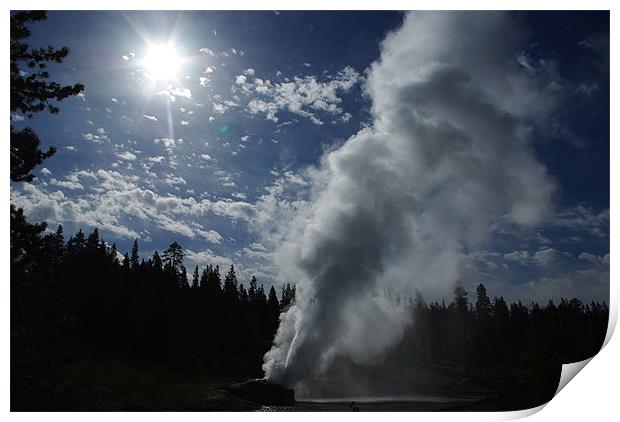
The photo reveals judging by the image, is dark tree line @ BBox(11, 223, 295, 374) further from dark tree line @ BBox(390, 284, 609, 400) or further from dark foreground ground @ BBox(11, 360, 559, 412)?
dark tree line @ BBox(390, 284, 609, 400)

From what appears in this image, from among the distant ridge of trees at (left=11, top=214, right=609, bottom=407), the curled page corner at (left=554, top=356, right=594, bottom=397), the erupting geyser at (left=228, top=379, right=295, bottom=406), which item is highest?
the distant ridge of trees at (left=11, top=214, right=609, bottom=407)

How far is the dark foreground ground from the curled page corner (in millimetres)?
1163

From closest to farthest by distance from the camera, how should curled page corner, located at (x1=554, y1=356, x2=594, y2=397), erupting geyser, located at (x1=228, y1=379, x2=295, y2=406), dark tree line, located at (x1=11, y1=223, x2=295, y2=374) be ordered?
curled page corner, located at (x1=554, y1=356, x2=594, y2=397) → erupting geyser, located at (x1=228, y1=379, x2=295, y2=406) → dark tree line, located at (x1=11, y1=223, x2=295, y2=374)

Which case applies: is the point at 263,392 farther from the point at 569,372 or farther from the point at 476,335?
the point at 476,335

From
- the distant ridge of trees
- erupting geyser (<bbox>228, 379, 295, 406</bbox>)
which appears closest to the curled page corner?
the distant ridge of trees

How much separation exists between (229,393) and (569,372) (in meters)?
15.4

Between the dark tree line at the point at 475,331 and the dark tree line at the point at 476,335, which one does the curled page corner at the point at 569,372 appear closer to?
the dark tree line at the point at 476,335

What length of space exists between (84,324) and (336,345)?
20.1 meters

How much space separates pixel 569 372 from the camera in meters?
15.1

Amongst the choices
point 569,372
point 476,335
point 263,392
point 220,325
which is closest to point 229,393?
point 263,392

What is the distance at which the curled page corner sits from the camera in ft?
48.6

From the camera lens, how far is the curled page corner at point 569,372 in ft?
48.6
